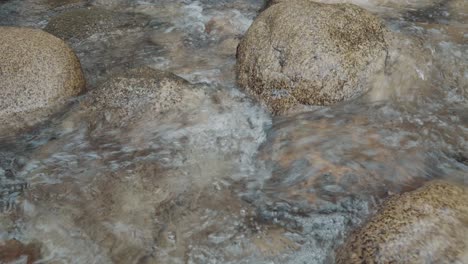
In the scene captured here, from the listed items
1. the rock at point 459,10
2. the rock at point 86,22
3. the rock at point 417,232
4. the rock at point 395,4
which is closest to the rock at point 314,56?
the rock at point 417,232

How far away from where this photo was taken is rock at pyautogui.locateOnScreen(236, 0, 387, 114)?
541 centimetres

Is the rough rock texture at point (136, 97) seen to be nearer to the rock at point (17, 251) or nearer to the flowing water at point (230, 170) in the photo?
the flowing water at point (230, 170)

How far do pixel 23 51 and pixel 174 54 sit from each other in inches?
85.0

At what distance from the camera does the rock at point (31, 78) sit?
5.58 meters

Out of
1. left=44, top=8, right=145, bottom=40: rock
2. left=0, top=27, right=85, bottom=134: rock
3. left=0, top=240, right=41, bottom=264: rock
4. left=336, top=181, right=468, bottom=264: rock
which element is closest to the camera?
left=336, top=181, right=468, bottom=264: rock

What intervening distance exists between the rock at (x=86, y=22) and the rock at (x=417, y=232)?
230 inches

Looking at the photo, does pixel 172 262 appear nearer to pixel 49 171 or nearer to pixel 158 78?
pixel 49 171

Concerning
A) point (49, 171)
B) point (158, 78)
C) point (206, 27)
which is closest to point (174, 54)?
point (206, 27)

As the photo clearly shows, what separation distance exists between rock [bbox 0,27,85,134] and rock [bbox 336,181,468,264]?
3906 millimetres

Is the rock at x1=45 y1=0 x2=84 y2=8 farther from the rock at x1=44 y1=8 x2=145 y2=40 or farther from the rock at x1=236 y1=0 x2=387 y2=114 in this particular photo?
the rock at x1=236 y1=0 x2=387 y2=114

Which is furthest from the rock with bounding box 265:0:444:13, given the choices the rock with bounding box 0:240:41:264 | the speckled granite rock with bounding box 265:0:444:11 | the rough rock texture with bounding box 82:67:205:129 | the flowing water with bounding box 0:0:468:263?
the rock with bounding box 0:240:41:264

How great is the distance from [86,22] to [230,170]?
4.58 metres

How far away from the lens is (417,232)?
11.2 ft

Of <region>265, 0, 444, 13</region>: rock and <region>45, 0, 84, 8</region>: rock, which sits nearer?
<region>265, 0, 444, 13</region>: rock
